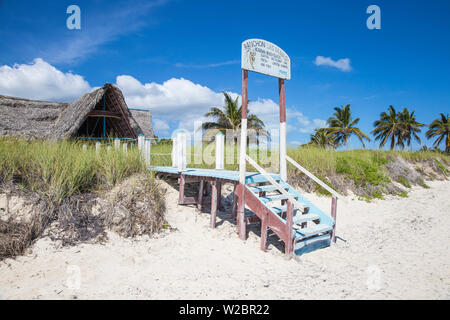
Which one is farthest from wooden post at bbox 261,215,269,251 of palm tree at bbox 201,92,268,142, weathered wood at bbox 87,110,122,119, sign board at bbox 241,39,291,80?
palm tree at bbox 201,92,268,142

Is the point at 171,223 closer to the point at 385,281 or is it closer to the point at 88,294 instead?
the point at 88,294

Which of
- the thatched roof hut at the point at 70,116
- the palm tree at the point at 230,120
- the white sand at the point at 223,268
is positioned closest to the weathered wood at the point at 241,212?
the white sand at the point at 223,268

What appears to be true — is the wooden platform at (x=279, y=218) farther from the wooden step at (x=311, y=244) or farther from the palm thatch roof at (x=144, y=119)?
the palm thatch roof at (x=144, y=119)

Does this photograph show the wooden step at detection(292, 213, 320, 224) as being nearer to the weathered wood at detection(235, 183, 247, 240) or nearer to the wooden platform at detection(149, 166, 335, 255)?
the wooden platform at detection(149, 166, 335, 255)

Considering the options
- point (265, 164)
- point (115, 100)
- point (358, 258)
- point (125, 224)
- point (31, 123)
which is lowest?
point (358, 258)

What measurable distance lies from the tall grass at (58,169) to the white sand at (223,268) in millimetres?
1197

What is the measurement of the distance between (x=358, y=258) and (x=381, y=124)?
42.0m

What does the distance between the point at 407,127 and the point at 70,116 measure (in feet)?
140

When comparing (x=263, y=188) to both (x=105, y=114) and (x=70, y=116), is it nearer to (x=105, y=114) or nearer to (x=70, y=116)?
(x=105, y=114)

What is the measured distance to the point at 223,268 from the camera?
445 centimetres

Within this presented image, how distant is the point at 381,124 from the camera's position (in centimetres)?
4122

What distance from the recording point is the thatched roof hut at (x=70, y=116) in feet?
37.8
